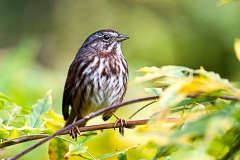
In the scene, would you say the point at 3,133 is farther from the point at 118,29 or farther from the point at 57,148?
the point at 118,29

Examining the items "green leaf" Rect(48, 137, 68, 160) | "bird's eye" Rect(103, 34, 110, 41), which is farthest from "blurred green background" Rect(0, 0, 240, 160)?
"green leaf" Rect(48, 137, 68, 160)

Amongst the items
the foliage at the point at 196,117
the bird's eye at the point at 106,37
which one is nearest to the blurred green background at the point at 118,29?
the bird's eye at the point at 106,37

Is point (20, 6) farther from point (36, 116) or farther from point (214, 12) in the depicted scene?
point (36, 116)

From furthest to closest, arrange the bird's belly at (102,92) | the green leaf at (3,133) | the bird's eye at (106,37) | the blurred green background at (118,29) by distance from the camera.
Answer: the blurred green background at (118,29)
the bird's eye at (106,37)
the bird's belly at (102,92)
the green leaf at (3,133)

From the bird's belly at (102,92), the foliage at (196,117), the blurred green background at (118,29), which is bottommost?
the foliage at (196,117)

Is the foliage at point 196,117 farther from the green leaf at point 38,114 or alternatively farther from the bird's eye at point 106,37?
the bird's eye at point 106,37

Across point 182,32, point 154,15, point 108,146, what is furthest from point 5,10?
point 108,146
